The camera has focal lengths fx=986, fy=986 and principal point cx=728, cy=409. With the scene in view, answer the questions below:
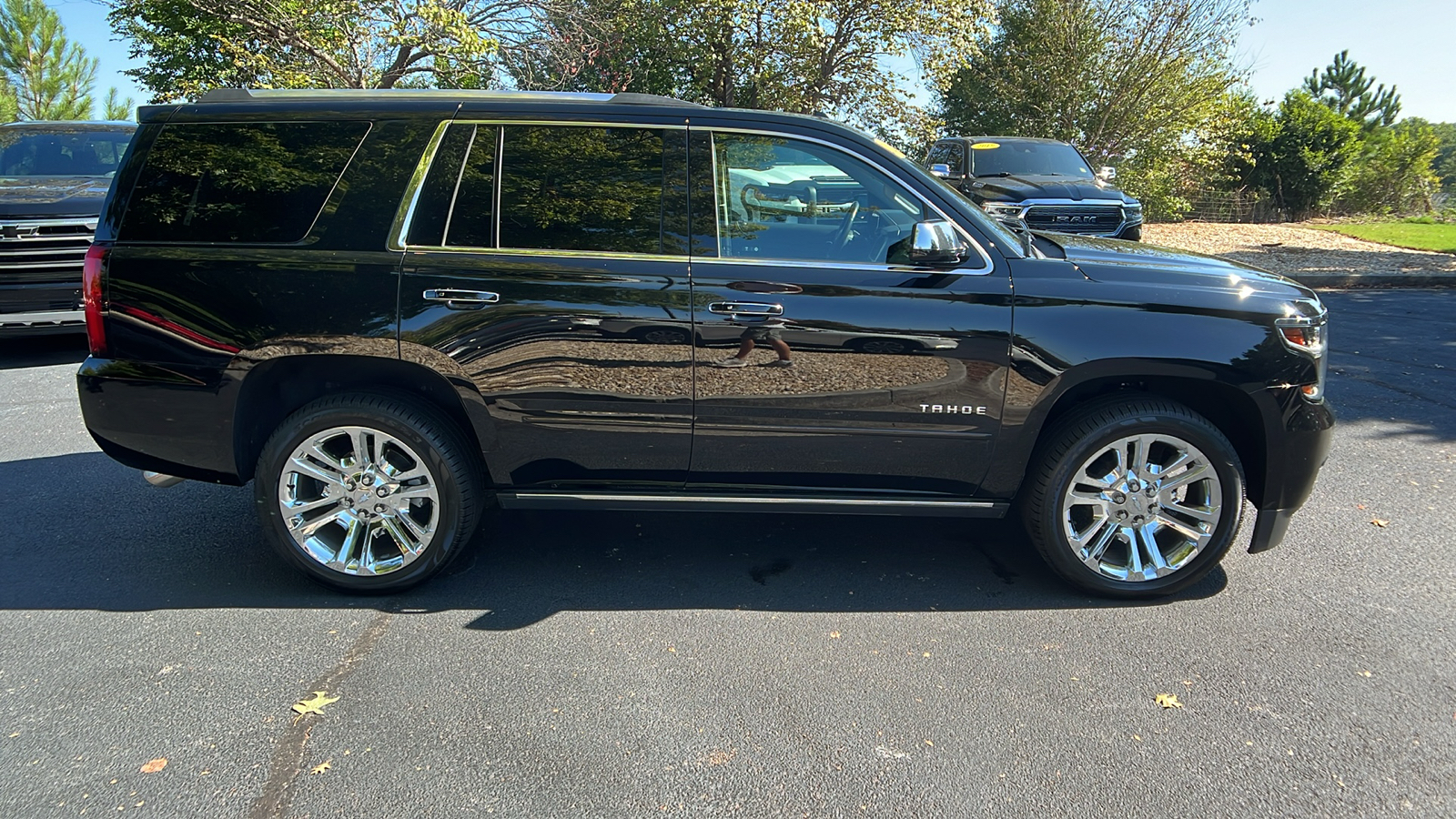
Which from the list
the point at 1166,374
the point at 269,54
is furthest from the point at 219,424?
the point at 269,54

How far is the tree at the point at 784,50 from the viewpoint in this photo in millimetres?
20203

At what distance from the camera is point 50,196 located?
27.6 feet

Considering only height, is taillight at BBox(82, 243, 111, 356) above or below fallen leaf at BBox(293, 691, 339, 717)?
above

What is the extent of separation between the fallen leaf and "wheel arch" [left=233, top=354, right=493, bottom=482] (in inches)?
43.3

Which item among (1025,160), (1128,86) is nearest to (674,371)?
(1025,160)

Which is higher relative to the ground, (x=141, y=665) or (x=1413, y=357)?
(x=1413, y=357)

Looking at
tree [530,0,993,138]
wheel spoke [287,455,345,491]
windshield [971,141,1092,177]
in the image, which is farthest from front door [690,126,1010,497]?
tree [530,0,993,138]

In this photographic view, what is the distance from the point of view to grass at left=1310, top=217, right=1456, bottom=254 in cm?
1829

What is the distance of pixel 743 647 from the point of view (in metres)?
3.53

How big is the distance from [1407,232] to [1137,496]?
858 inches

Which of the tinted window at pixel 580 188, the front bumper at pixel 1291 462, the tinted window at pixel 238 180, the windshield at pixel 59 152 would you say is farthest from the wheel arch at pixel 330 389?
the windshield at pixel 59 152

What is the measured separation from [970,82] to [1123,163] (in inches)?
199

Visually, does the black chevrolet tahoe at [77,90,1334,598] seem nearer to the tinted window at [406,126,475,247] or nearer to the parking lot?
the tinted window at [406,126,475,247]

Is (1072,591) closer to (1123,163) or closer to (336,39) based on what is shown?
(336,39)
